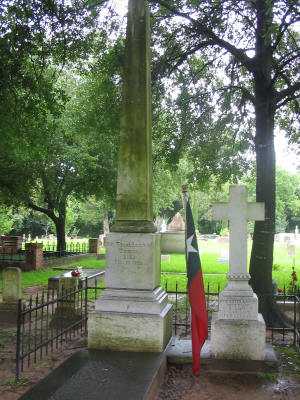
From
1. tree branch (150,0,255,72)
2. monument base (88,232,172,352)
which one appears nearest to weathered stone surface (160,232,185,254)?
tree branch (150,0,255,72)

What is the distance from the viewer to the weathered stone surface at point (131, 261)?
275 inches

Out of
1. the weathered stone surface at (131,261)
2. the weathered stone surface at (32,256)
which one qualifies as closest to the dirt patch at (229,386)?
the weathered stone surface at (131,261)

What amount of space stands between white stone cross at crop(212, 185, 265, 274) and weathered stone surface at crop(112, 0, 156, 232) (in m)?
1.18

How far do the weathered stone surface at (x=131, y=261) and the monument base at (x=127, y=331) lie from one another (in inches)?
17.5

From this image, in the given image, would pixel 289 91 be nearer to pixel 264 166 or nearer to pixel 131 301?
pixel 264 166

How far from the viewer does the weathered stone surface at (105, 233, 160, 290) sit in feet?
22.9

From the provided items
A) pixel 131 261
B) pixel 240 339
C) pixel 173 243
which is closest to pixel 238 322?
pixel 240 339

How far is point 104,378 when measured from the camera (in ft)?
17.8

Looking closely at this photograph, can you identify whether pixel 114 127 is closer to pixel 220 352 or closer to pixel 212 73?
pixel 212 73

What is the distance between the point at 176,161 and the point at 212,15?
4.29 metres

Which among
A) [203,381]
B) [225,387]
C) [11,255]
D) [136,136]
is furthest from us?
[11,255]

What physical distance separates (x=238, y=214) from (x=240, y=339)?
1.87 m

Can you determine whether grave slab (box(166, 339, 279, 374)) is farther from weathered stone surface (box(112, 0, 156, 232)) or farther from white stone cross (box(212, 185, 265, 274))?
weathered stone surface (box(112, 0, 156, 232))

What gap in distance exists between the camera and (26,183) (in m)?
21.0
